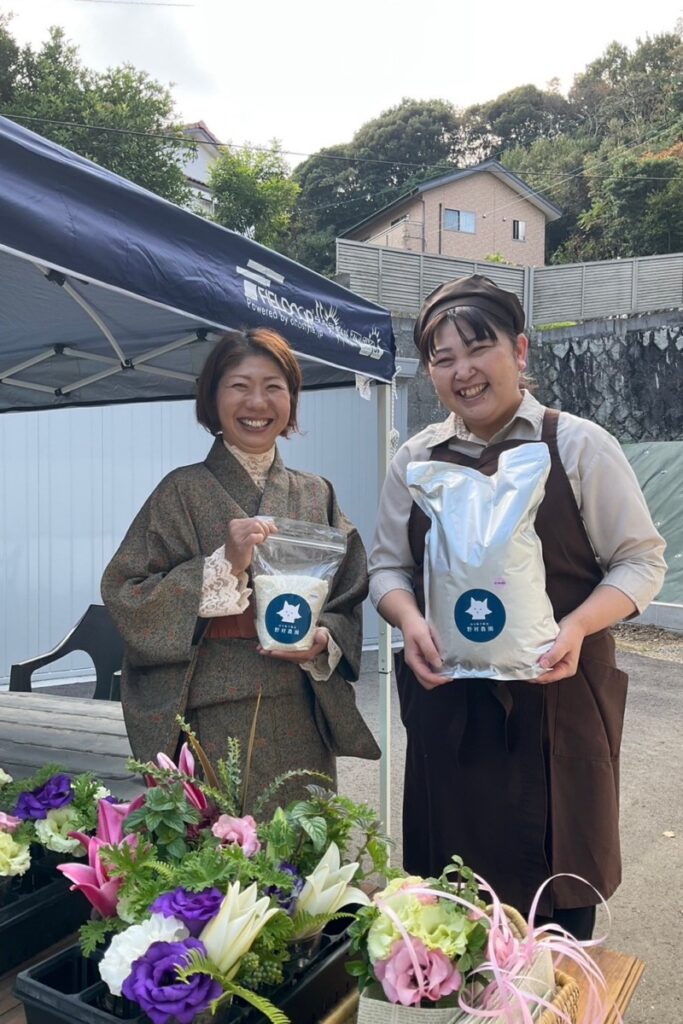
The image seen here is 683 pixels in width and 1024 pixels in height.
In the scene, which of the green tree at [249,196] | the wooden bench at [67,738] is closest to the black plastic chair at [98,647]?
the wooden bench at [67,738]

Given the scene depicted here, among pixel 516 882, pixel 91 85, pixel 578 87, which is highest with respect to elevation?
pixel 578 87

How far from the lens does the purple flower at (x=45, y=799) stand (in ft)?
4.59

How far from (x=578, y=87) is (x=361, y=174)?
14517 millimetres

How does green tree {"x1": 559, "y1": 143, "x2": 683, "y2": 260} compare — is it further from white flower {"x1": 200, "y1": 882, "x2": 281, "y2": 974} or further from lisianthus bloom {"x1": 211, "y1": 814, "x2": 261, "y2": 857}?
white flower {"x1": 200, "y1": 882, "x2": 281, "y2": 974}

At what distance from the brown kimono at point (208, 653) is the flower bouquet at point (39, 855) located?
0.33 meters

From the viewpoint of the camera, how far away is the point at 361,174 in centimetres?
3881

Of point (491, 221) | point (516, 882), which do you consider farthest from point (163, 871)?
point (491, 221)

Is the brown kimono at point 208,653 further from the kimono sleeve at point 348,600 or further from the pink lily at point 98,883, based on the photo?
the pink lily at point 98,883

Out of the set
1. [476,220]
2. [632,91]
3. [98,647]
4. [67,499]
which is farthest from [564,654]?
[632,91]

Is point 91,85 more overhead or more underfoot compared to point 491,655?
more overhead

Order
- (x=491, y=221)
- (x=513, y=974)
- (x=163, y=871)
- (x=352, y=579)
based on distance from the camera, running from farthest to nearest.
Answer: (x=491, y=221) < (x=352, y=579) < (x=163, y=871) < (x=513, y=974)

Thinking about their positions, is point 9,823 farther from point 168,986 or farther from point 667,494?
point 667,494

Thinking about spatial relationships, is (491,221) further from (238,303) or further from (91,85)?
(238,303)

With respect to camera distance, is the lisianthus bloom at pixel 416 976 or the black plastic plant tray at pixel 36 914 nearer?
the lisianthus bloom at pixel 416 976
